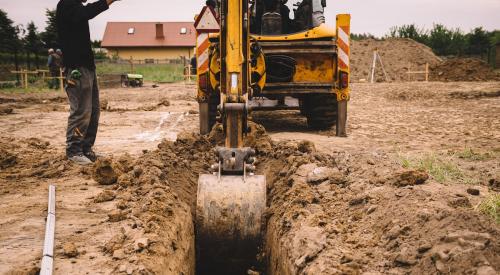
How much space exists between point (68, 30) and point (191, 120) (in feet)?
14.7

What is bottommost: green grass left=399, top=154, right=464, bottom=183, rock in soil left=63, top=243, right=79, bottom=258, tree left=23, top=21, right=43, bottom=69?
rock in soil left=63, top=243, right=79, bottom=258

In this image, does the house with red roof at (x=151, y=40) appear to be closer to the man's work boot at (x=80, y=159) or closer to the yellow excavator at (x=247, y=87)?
the yellow excavator at (x=247, y=87)

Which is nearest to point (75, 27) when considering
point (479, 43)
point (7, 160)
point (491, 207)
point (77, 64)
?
point (77, 64)

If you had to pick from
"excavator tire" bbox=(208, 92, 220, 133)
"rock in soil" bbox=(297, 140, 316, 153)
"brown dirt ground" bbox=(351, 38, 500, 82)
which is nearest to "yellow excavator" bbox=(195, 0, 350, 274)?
"excavator tire" bbox=(208, 92, 220, 133)

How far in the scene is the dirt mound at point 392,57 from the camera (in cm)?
2730

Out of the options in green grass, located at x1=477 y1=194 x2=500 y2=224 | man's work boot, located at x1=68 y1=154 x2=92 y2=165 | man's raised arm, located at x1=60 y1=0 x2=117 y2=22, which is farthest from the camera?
man's work boot, located at x1=68 y1=154 x2=92 y2=165

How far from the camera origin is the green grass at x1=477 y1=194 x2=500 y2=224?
2.94m

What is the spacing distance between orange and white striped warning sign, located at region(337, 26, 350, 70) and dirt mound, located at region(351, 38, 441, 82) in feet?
64.9

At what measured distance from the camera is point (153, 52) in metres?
51.4

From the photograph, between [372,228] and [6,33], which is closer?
[372,228]

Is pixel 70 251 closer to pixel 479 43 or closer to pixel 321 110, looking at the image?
pixel 321 110

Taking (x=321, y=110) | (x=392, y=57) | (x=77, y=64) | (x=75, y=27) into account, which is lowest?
(x=321, y=110)

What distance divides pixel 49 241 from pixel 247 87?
2.12 metres

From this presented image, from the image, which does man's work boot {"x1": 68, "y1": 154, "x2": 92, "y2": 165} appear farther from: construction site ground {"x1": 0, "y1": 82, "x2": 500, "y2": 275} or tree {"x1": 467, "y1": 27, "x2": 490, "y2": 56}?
tree {"x1": 467, "y1": 27, "x2": 490, "y2": 56}
